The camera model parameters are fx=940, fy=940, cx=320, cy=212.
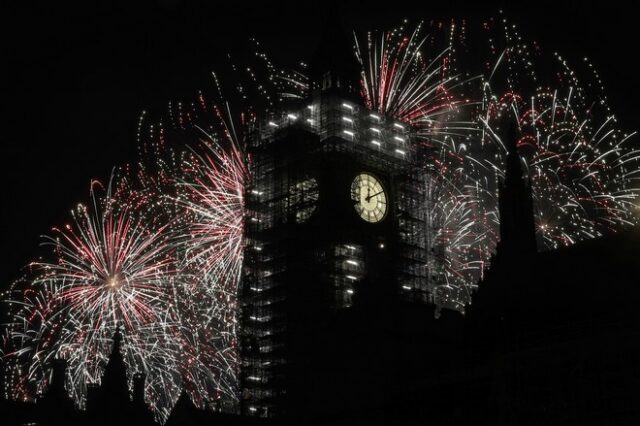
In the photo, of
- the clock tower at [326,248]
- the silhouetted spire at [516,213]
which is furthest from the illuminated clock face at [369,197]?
the silhouetted spire at [516,213]

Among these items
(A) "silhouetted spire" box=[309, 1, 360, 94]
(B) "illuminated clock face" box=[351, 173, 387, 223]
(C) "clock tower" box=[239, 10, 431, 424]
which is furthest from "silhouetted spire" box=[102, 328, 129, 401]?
(A) "silhouetted spire" box=[309, 1, 360, 94]

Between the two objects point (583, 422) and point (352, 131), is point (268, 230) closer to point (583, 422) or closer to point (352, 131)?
point (352, 131)

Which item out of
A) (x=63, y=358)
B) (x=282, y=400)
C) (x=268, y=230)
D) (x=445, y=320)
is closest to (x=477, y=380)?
(x=445, y=320)

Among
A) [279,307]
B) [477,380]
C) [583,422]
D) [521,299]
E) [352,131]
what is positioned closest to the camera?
[583,422]

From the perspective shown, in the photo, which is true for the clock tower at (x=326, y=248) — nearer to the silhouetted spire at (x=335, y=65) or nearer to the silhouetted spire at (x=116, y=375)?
the silhouetted spire at (x=335, y=65)

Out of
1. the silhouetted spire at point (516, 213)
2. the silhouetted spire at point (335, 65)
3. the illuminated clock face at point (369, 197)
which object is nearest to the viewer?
the silhouetted spire at point (516, 213)

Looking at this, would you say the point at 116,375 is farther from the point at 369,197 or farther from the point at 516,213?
the point at 516,213
